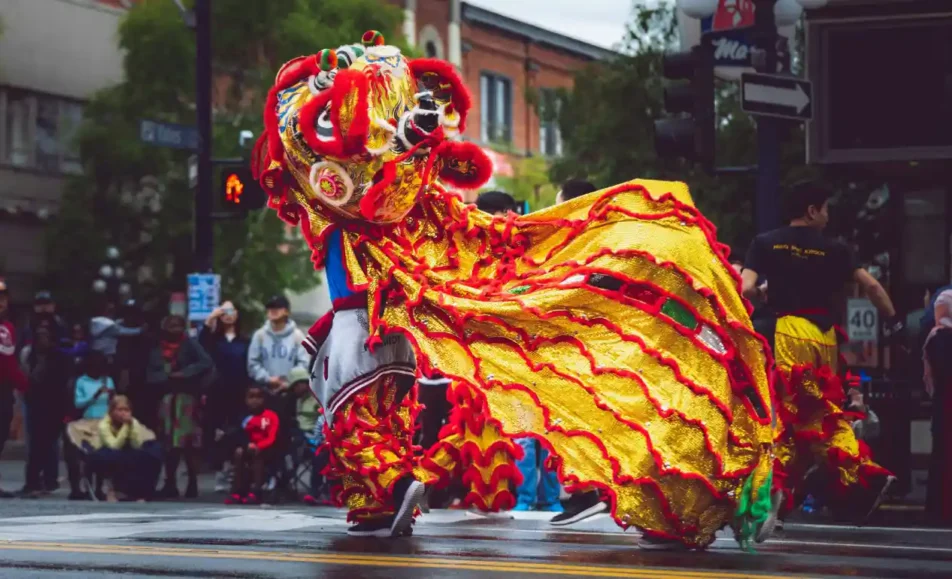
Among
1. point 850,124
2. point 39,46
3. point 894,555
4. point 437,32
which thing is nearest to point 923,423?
point 850,124

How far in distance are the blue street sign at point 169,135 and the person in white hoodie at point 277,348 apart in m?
3.79

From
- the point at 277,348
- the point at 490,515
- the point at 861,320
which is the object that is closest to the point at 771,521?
the point at 490,515

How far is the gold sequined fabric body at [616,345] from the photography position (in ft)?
25.9

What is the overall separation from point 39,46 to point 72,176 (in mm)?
3378

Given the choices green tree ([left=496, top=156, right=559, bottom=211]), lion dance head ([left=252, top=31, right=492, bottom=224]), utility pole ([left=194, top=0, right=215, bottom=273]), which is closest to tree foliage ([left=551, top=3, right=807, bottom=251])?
green tree ([left=496, top=156, right=559, bottom=211])

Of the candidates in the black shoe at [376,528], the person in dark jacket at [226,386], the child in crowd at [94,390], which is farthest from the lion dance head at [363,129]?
the person in dark jacket at [226,386]

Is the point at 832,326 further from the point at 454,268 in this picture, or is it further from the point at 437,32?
the point at 437,32

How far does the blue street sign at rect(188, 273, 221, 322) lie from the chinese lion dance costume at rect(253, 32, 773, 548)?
1079 cm

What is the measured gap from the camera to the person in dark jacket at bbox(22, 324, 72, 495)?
52.7ft

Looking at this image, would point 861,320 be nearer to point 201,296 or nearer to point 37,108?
point 201,296

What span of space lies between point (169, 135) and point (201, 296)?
1866mm

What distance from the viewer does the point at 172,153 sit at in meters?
31.1

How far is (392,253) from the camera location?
888 cm

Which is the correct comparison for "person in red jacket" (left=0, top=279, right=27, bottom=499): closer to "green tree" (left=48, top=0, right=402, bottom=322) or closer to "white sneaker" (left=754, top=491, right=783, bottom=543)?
"white sneaker" (left=754, top=491, right=783, bottom=543)
